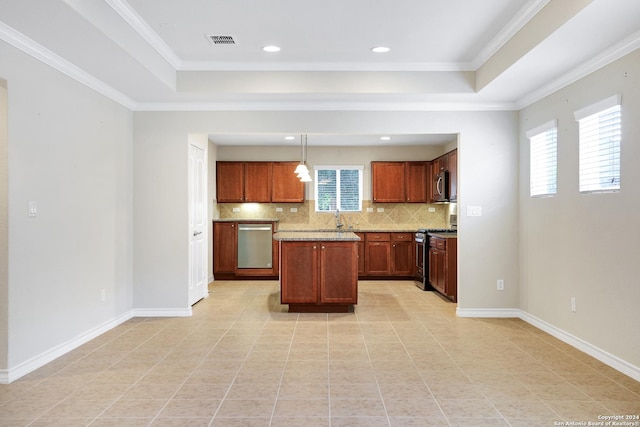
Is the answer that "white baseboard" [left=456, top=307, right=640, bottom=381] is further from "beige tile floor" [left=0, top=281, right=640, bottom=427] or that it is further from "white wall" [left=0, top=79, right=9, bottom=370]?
"white wall" [left=0, top=79, right=9, bottom=370]

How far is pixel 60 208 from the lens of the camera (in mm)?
3645

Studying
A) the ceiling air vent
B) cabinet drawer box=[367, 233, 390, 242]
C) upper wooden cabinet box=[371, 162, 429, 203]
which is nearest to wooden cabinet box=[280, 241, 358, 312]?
the ceiling air vent

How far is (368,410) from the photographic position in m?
2.64

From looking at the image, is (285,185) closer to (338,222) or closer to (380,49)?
(338,222)

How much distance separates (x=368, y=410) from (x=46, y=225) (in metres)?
2.85

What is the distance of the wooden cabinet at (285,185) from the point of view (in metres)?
7.95

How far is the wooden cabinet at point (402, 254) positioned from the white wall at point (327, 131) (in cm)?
263

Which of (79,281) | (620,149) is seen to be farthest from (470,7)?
(79,281)

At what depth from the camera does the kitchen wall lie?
815cm

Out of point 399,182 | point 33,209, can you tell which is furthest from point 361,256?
point 33,209

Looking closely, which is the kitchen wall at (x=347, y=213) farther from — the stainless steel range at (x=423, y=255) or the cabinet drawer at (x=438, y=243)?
the cabinet drawer at (x=438, y=243)

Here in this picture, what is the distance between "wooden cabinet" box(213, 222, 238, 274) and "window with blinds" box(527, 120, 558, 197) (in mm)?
4811

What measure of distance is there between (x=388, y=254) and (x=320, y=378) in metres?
4.72

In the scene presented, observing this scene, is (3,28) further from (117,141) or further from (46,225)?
(117,141)
